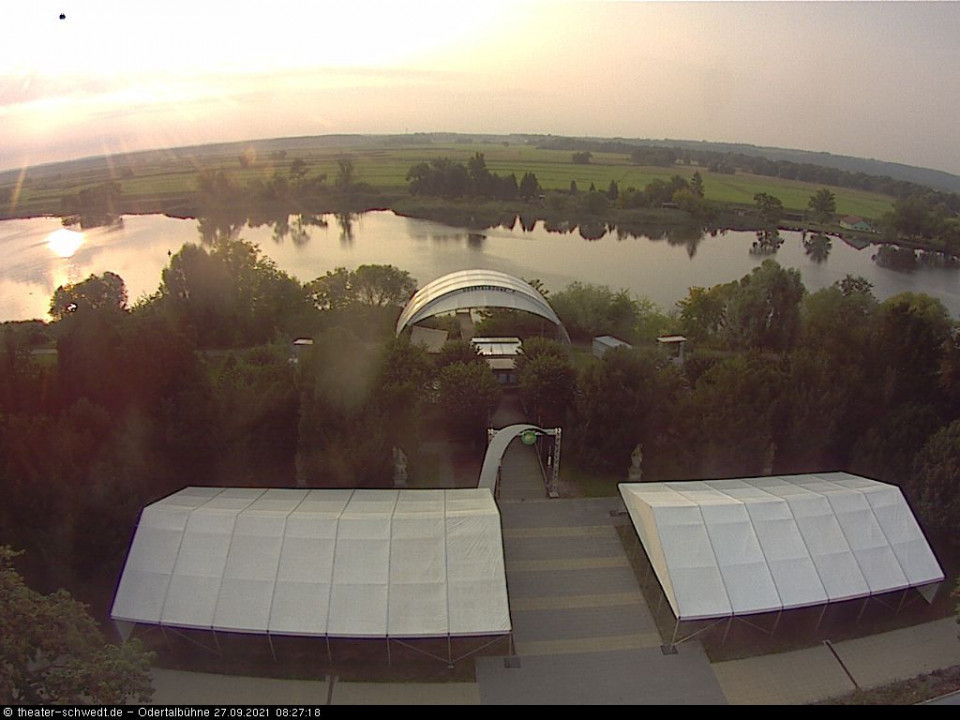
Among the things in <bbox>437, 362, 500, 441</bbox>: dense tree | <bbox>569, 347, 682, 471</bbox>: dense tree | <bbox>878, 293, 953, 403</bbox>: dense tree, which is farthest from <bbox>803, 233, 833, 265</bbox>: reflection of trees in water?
<bbox>437, 362, 500, 441</bbox>: dense tree

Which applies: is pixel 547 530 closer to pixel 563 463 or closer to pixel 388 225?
pixel 563 463

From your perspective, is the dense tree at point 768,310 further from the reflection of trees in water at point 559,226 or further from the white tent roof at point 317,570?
the reflection of trees in water at point 559,226

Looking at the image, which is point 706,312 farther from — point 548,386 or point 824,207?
point 824,207

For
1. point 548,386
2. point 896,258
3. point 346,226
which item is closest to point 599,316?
point 548,386

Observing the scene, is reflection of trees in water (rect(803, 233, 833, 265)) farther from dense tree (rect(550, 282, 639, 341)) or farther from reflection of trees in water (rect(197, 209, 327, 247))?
reflection of trees in water (rect(197, 209, 327, 247))

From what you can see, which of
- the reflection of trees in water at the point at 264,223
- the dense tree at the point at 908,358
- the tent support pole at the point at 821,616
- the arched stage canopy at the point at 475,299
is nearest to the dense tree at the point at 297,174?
the reflection of trees in water at the point at 264,223
